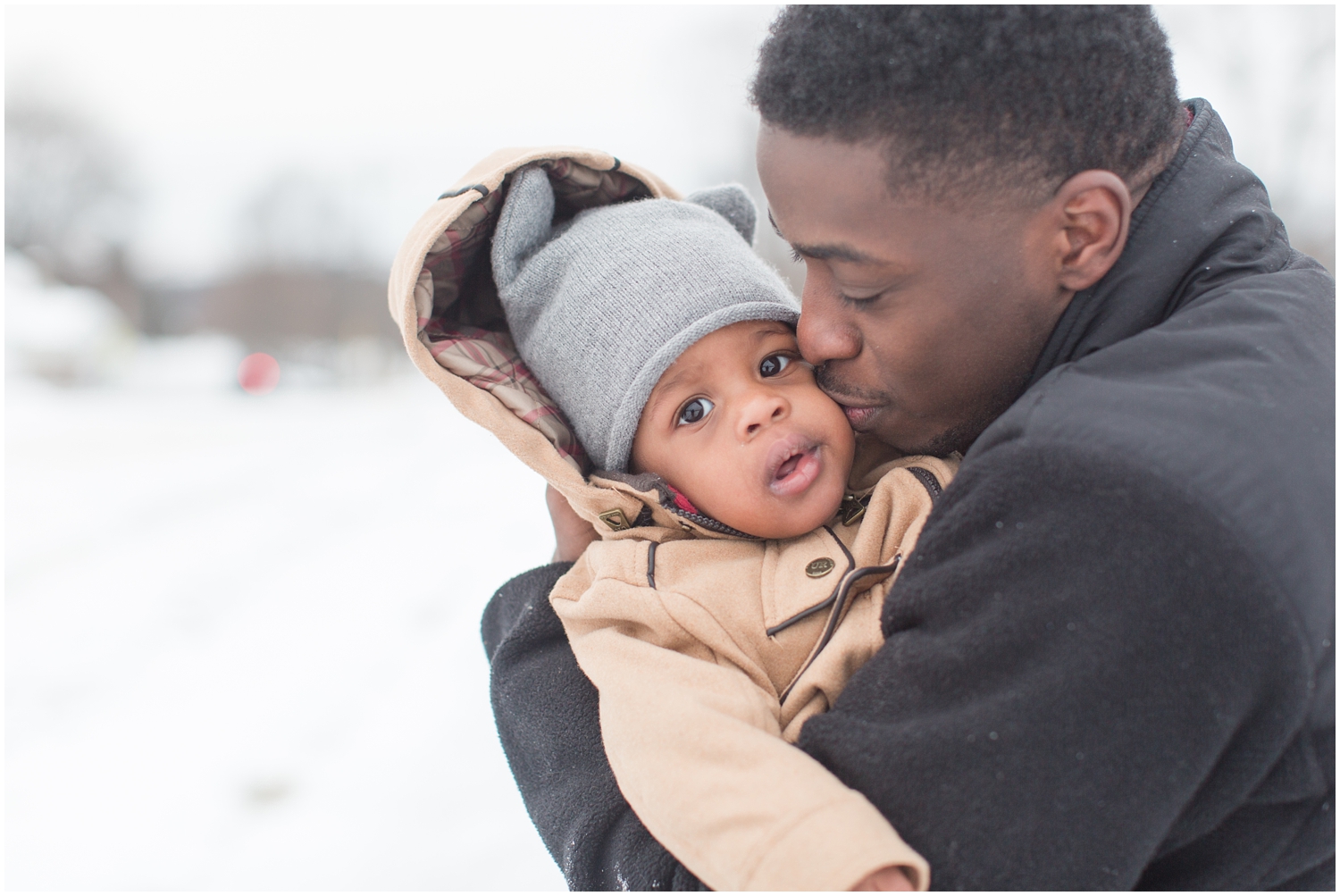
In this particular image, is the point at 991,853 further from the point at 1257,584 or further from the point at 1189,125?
the point at 1189,125

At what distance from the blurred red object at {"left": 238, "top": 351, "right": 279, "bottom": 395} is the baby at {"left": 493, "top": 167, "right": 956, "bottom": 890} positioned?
14693 mm

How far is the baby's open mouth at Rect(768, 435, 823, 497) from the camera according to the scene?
4.99 ft

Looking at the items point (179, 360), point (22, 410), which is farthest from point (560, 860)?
point (179, 360)

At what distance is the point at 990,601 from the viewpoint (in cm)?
95

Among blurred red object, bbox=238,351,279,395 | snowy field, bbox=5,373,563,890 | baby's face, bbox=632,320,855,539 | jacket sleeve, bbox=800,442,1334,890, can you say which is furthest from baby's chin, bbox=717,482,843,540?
blurred red object, bbox=238,351,279,395

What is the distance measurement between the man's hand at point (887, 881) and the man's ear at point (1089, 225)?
0.72 metres

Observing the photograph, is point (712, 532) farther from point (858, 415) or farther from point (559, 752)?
point (559, 752)

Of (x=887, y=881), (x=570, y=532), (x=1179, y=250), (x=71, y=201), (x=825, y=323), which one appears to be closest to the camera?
(x=887, y=881)

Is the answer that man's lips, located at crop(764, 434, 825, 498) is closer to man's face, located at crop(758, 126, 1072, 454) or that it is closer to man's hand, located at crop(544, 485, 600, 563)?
man's face, located at crop(758, 126, 1072, 454)

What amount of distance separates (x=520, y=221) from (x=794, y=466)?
2.30 feet

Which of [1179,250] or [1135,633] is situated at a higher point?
[1179,250]

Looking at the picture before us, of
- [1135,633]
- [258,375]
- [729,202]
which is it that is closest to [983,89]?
[1135,633]

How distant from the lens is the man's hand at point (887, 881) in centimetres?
99

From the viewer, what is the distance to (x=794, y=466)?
5.09ft
